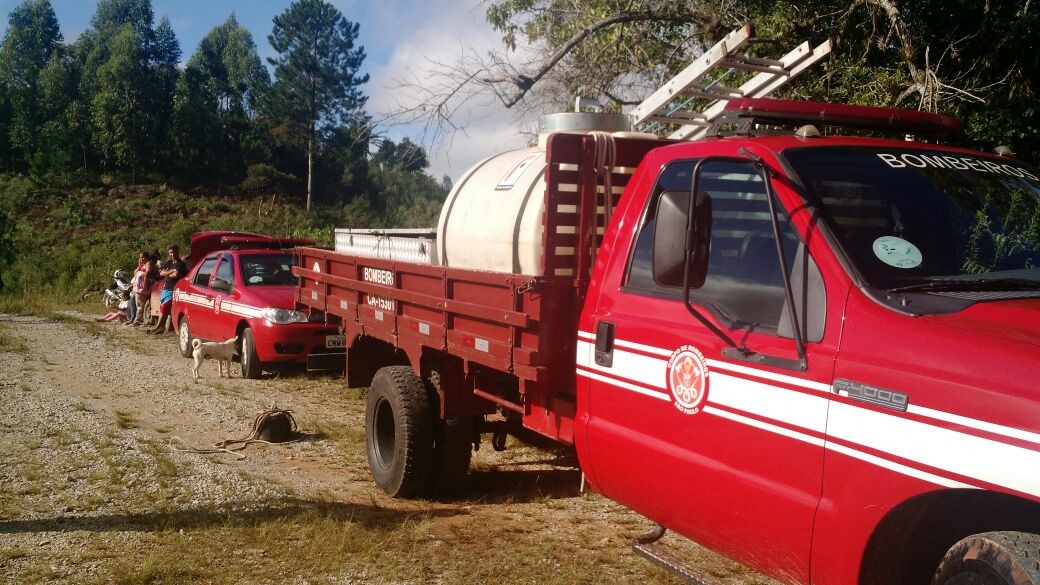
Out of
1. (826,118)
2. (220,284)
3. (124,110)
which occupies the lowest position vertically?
(220,284)

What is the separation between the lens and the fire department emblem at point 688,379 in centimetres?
326

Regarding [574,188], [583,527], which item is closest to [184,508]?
[583,527]

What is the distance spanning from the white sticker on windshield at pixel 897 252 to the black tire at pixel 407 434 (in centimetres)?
329

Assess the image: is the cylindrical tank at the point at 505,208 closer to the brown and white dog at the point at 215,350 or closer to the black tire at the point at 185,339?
the brown and white dog at the point at 215,350

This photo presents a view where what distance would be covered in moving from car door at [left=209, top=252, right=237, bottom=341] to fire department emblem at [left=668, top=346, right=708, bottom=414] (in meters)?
8.71

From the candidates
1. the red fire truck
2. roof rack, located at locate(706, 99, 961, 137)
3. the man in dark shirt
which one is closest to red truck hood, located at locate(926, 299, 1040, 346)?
the red fire truck

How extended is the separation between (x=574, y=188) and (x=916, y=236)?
64.5 inches

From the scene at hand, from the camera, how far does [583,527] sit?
17.4 ft

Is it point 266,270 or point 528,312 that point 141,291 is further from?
point 528,312

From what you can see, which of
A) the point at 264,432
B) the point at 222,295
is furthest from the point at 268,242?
the point at 264,432

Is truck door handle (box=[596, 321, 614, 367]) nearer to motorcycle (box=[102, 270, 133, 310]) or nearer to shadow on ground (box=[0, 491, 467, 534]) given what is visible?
shadow on ground (box=[0, 491, 467, 534])

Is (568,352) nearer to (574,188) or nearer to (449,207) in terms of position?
(574,188)

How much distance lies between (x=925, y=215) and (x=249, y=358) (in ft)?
29.4

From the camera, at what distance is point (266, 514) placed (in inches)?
213
